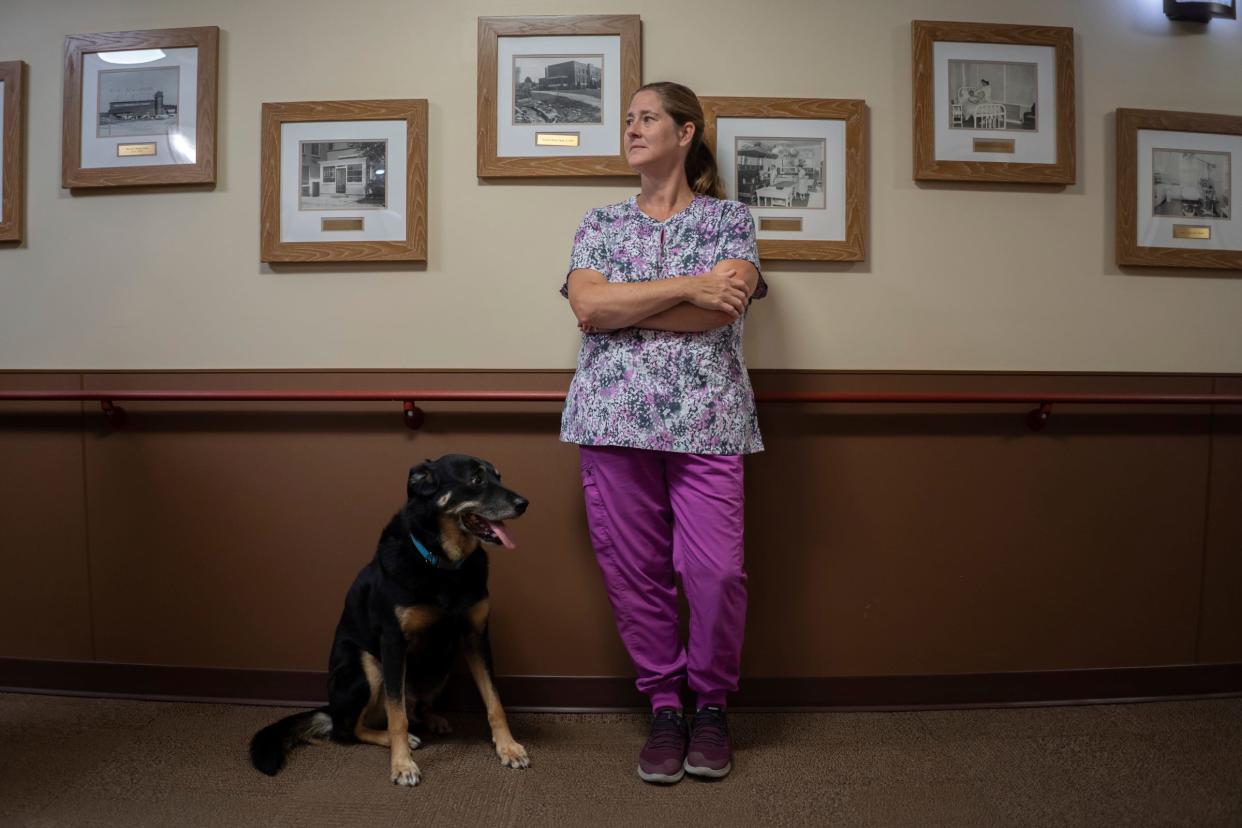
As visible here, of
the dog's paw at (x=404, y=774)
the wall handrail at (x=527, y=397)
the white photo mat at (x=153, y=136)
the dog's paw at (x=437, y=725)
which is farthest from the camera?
the white photo mat at (x=153, y=136)

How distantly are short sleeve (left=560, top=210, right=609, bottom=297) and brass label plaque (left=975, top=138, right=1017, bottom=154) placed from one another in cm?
128

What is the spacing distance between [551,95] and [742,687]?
1.96 m

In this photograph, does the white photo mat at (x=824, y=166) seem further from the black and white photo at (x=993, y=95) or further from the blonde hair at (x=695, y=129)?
the black and white photo at (x=993, y=95)

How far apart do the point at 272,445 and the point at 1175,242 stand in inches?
119

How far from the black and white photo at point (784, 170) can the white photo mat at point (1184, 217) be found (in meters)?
1.06

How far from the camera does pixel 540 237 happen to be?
218 centimetres

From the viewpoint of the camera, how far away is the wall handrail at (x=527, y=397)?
2.10 meters

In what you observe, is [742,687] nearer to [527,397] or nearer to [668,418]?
[668,418]

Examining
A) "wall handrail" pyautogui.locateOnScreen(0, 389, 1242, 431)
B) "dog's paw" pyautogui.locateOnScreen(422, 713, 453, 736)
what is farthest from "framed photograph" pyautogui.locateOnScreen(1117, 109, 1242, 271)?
"dog's paw" pyautogui.locateOnScreen(422, 713, 453, 736)

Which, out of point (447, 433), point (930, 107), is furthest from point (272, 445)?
point (930, 107)

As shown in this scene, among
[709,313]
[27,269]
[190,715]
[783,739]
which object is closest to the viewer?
[709,313]

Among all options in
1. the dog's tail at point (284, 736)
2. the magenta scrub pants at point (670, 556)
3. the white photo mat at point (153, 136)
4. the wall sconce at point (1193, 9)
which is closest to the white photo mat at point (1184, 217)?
the wall sconce at point (1193, 9)

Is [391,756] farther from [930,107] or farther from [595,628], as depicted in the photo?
[930,107]

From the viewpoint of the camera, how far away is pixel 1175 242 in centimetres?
224
